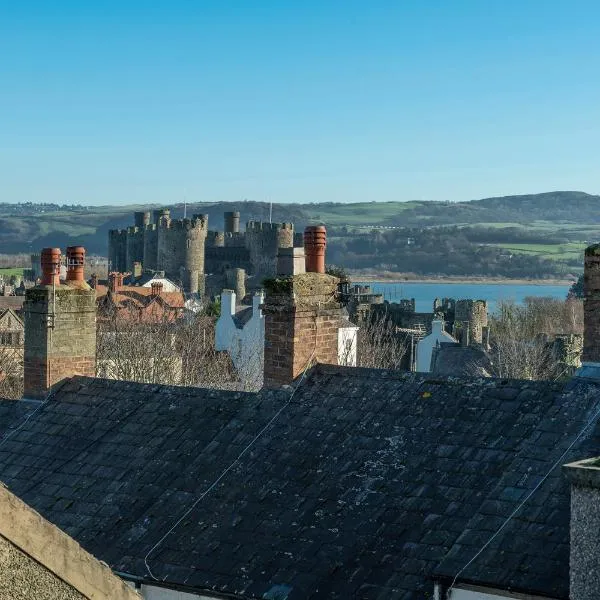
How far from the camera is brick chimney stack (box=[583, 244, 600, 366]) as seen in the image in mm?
12789

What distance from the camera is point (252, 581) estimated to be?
1173 centimetres

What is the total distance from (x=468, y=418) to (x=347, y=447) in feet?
4.35

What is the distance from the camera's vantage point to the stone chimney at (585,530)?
30.1ft

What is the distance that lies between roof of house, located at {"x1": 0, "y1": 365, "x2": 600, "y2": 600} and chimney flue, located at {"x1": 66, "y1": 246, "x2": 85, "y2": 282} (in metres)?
2.79

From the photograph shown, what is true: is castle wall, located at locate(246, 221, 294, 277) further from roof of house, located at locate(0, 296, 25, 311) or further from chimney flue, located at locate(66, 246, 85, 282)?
chimney flue, located at locate(66, 246, 85, 282)

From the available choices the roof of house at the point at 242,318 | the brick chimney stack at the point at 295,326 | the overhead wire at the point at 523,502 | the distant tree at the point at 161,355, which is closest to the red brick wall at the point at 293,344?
the brick chimney stack at the point at 295,326

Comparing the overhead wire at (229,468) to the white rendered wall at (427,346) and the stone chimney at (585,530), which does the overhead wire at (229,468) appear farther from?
the white rendered wall at (427,346)

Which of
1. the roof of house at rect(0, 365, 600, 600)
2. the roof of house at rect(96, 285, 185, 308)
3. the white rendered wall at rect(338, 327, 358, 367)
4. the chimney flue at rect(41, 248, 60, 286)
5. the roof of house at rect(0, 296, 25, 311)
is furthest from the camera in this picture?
the roof of house at rect(0, 296, 25, 311)

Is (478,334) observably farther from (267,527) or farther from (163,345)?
(267,527)

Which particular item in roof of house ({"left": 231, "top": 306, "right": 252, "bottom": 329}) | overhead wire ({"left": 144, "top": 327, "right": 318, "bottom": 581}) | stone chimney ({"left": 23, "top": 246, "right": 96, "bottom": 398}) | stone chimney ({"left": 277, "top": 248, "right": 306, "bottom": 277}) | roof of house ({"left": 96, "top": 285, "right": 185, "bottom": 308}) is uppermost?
stone chimney ({"left": 277, "top": 248, "right": 306, "bottom": 277})

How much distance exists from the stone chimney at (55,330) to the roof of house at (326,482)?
1.52 metres

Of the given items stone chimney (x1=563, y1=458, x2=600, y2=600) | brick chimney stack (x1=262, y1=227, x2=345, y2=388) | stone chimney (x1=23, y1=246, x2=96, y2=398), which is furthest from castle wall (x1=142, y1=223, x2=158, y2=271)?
stone chimney (x1=563, y1=458, x2=600, y2=600)

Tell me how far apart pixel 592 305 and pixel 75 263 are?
7909 millimetres

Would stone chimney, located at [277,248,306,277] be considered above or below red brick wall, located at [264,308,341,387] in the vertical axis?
above
